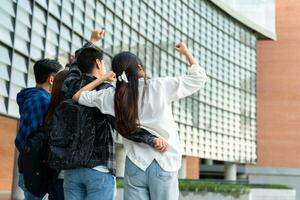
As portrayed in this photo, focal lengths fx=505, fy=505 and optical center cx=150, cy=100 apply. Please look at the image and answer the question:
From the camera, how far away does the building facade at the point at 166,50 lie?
596 inches

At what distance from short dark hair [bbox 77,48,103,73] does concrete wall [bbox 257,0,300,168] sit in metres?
44.9

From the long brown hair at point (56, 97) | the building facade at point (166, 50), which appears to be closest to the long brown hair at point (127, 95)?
the long brown hair at point (56, 97)

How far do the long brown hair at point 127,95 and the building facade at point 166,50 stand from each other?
37.2 ft

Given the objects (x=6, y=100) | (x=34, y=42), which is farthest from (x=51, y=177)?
(x=34, y=42)

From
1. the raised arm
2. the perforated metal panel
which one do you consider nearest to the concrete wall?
the perforated metal panel

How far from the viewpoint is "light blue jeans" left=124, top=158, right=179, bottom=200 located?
306cm

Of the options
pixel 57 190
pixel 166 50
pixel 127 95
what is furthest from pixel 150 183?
pixel 166 50

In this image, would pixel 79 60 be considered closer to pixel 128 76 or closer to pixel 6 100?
pixel 128 76

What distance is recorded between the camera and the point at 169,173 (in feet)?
10.1

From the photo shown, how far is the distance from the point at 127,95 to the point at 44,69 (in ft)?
3.64

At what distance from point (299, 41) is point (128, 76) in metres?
47.5

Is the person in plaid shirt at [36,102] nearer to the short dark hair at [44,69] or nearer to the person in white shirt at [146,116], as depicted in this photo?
the short dark hair at [44,69]

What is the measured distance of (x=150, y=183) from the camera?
310 cm

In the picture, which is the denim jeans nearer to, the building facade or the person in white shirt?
the person in white shirt
